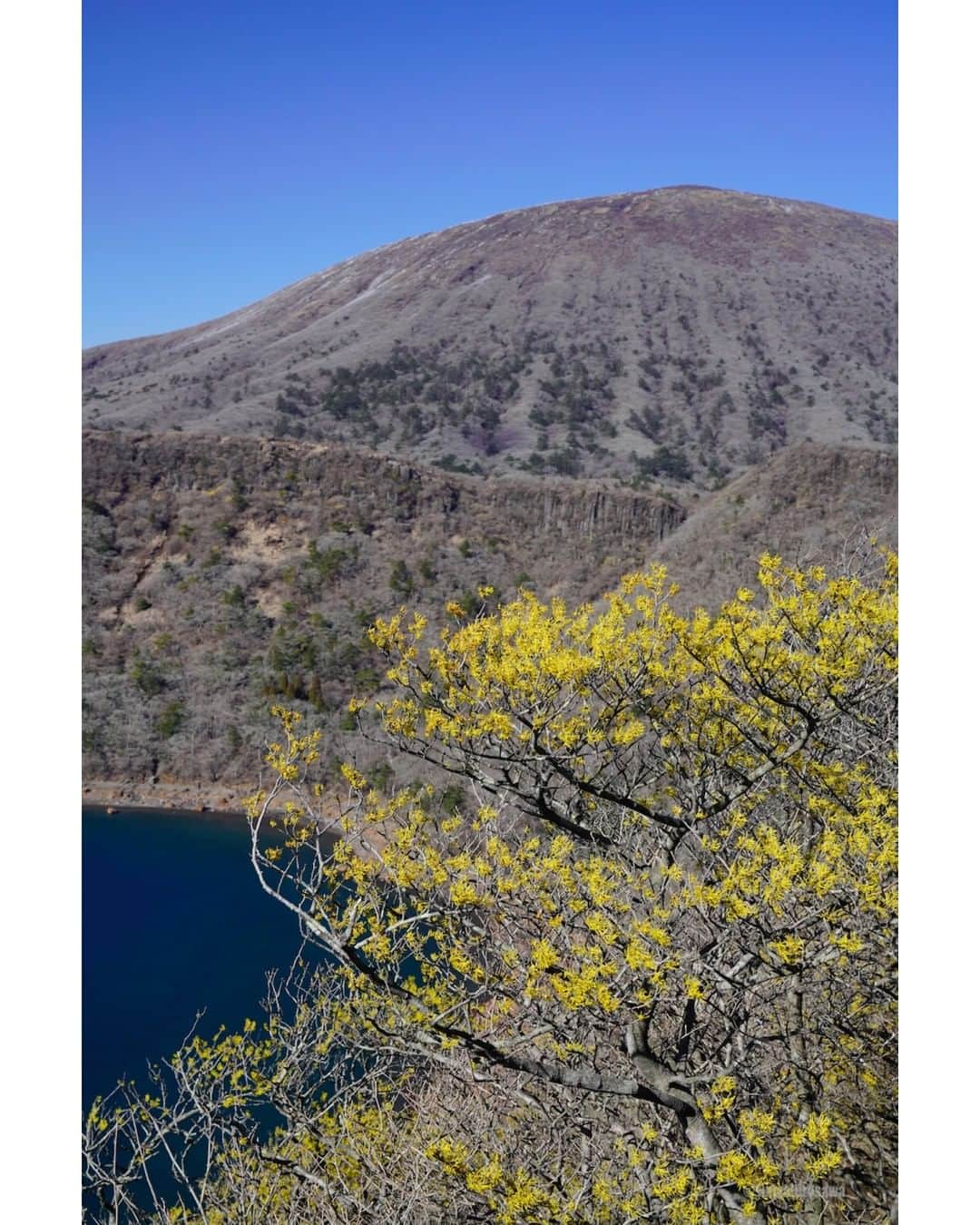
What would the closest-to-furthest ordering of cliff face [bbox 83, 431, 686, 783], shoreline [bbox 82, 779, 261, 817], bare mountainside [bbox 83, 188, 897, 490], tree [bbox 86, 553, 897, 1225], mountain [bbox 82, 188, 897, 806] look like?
tree [bbox 86, 553, 897, 1225], shoreline [bbox 82, 779, 261, 817], cliff face [bbox 83, 431, 686, 783], mountain [bbox 82, 188, 897, 806], bare mountainside [bbox 83, 188, 897, 490]

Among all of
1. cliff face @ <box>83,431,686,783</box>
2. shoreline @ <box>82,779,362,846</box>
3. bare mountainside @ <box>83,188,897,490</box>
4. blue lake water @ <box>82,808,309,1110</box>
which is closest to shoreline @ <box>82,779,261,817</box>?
shoreline @ <box>82,779,362,846</box>

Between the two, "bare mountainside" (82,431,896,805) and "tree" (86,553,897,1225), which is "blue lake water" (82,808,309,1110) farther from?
"tree" (86,553,897,1225)

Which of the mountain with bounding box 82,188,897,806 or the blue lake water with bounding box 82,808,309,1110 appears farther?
the mountain with bounding box 82,188,897,806

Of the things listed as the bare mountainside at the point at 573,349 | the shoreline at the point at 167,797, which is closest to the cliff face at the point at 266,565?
the shoreline at the point at 167,797

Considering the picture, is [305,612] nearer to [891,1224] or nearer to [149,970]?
[149,970]

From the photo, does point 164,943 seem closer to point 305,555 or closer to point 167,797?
point 167,797

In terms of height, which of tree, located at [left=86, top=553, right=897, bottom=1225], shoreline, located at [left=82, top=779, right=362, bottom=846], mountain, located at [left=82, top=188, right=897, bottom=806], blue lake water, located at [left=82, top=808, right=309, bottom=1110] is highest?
mountain, located at [left=82, top=188, right=897, bottom=806]
